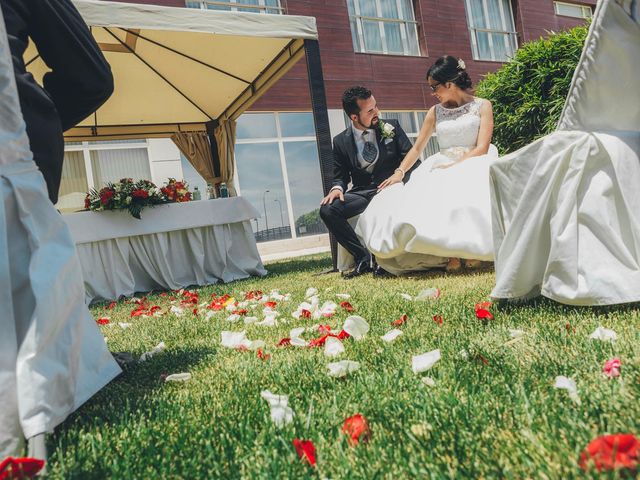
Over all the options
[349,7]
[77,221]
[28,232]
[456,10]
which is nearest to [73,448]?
[28,232]

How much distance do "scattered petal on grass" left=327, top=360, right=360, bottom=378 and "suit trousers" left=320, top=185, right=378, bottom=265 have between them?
331cm

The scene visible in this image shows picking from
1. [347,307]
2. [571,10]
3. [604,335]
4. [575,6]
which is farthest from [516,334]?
[575,6]

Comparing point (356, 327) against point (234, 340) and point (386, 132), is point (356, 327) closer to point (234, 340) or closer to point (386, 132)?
point (234, 340)

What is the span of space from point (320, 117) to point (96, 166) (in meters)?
7.01

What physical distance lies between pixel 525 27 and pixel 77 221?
14.6 metres

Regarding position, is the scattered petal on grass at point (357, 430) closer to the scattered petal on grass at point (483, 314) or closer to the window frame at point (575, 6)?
the scattered petal on grass at point (483, 314)

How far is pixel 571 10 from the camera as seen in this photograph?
1673 cm

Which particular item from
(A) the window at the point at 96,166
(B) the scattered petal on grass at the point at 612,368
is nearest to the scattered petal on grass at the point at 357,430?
(B) the scattered petal on grass at the point at 612,368

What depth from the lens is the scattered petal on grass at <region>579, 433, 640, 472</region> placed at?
0.72 metres

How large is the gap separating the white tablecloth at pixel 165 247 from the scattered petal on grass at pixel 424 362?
4.99 metres

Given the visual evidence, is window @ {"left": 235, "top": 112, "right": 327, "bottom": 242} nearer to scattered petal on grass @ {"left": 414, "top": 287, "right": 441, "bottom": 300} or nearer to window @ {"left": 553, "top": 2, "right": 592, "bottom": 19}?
scattered petal on grass @ {"left": 414, "top": 287, "right": 441, "bottom": 300}

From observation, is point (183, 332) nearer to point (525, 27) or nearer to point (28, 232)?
point (28, 232)

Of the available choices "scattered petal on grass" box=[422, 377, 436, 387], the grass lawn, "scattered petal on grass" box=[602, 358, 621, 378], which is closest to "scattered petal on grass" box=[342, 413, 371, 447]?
the grass lawn

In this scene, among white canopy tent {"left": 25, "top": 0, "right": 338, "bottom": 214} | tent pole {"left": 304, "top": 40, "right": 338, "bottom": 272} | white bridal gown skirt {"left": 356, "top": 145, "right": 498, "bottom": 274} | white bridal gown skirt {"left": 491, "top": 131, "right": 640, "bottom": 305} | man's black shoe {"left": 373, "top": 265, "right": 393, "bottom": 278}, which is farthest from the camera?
tent pole {"left": 304, "top": 40, "right": 338, "bottom": 272}
